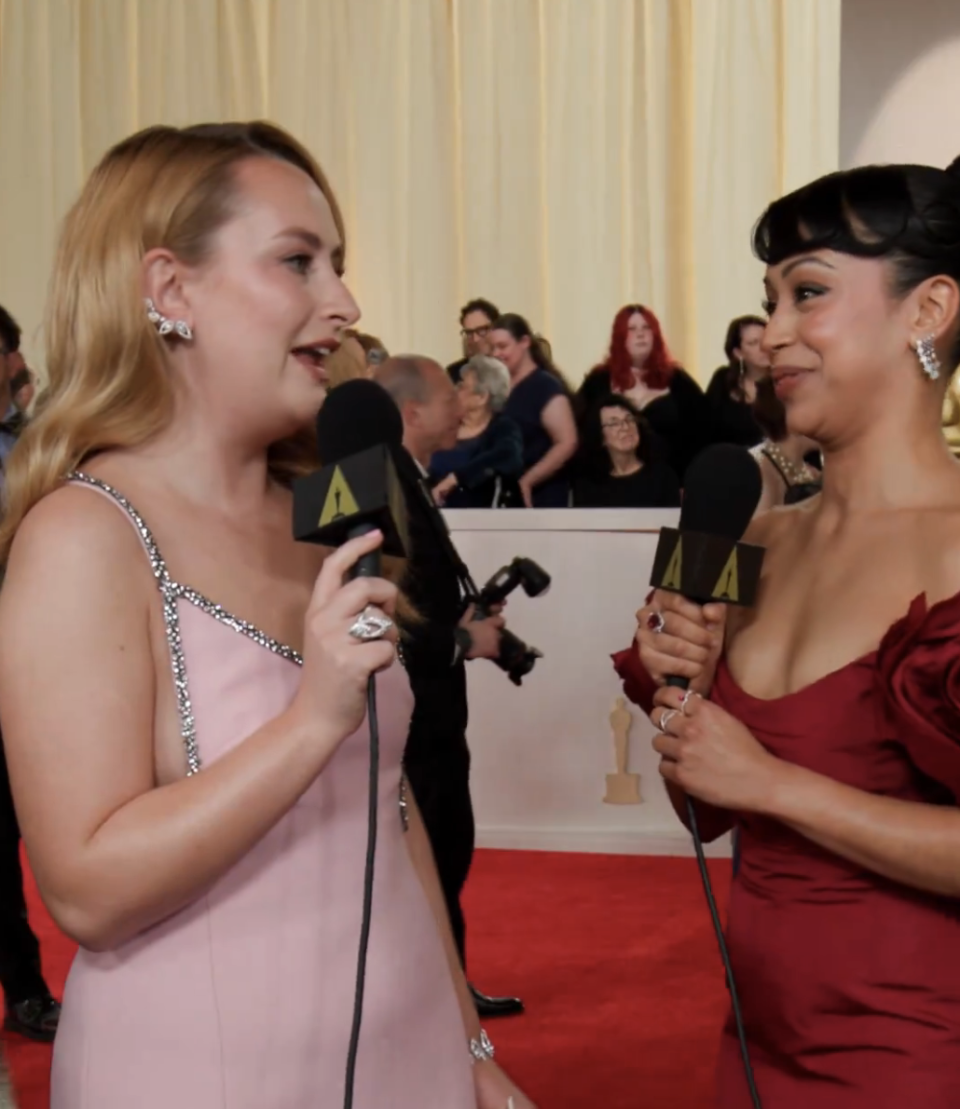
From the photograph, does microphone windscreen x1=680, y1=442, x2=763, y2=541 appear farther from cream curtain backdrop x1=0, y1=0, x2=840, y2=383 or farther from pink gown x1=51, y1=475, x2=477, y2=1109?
cream curtain backdrop x1=0, y1=0, x2=840, y2=383

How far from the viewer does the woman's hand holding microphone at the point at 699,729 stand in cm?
162

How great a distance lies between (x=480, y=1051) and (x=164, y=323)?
2.52 feet

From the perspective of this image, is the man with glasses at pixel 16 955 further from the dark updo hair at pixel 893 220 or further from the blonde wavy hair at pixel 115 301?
the dark updo hair at pixel 893 220

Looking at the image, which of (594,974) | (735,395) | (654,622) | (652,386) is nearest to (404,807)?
(654,622)

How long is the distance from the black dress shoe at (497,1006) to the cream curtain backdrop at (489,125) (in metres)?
6.49

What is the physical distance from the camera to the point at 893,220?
1.71 metres

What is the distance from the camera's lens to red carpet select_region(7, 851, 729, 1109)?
346cm

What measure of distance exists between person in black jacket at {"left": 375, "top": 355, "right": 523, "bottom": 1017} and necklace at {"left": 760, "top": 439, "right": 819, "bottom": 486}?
95 centimetres

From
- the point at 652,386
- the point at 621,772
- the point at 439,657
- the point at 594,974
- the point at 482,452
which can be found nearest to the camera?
the point at 439,657

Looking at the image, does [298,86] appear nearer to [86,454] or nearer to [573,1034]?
[573,1034]

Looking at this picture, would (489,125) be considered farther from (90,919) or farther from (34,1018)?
(90,919)

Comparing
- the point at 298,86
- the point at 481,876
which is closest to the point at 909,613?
the point at 481,876

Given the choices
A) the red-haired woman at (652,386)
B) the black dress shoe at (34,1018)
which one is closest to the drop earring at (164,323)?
the black dress shoe at (34,1018)

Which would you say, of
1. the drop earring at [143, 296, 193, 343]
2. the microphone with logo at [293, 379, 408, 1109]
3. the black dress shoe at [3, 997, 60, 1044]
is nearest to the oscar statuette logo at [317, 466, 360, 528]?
the microphone with logo at [293, 379, 408, 1109]
